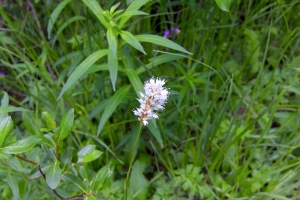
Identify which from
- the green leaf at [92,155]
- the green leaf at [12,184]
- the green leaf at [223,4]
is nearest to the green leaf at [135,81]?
the green leaf at [92,155]

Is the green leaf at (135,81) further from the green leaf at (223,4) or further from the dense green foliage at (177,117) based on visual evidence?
the green leaf at (223,4)

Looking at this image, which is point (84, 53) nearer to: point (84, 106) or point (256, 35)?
point (84, 106)

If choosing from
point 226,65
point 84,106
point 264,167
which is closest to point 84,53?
point 84,106

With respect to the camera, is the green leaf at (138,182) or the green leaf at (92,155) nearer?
the green leaf at (92,155)

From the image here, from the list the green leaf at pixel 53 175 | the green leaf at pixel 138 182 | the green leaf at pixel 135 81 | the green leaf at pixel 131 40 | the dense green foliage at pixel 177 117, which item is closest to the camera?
the green leaf at pixel 53 175

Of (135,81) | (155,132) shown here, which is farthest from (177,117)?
(135,81)

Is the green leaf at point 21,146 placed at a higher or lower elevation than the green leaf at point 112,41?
lower

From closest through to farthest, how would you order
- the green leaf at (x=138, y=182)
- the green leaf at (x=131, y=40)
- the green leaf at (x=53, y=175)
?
the green leaf at (x=53, y=175)
the green leaf at (x=131, y=40)
the green leaf at (x=138, y=182)
